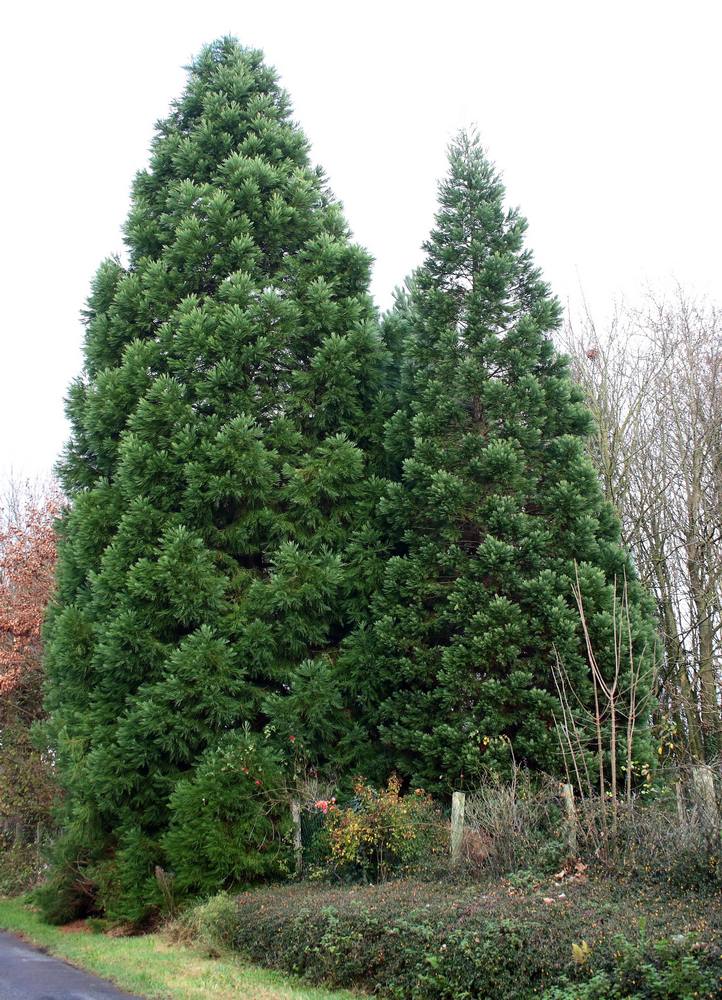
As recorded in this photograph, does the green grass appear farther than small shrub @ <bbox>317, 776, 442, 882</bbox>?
No

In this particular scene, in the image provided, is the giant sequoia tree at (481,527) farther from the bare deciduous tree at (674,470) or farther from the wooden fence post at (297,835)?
the bare deciduous tree at (674,470)

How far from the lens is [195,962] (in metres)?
8.96

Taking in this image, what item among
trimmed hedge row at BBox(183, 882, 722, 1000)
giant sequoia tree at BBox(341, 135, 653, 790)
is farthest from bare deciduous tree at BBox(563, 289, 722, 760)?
trimmed hedge row at BBox(183, 882, 722, 1000)

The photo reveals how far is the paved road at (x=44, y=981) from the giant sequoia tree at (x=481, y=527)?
4612mm

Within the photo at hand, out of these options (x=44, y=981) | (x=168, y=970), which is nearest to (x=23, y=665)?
(x=44, y=981)

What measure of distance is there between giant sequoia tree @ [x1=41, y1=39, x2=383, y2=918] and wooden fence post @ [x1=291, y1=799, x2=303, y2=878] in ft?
3.29

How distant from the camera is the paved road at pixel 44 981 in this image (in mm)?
8039

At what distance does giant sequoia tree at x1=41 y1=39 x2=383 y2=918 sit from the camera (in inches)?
468

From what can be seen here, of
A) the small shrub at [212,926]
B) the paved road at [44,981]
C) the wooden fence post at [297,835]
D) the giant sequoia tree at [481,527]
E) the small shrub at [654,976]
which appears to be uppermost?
the giant sequoia tree at [481,527]

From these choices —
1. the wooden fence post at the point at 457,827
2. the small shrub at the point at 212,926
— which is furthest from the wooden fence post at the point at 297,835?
the wooden fence post at the point at 457,827

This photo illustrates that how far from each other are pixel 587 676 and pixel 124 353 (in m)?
8.51

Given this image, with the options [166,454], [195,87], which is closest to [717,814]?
[166,454]

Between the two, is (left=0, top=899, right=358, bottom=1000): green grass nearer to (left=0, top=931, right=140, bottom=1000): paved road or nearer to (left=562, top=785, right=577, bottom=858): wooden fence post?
(left=0, top=931, right=140, bottom=1000): paved road

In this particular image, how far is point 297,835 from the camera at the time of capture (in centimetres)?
1129
